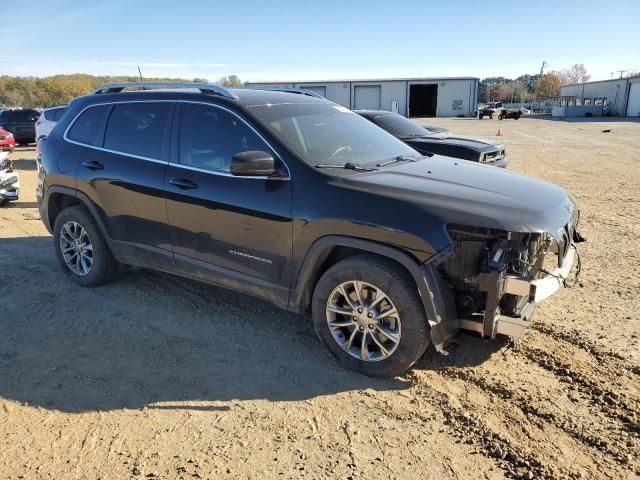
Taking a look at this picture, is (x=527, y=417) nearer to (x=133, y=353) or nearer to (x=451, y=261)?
(x=451, y=261)

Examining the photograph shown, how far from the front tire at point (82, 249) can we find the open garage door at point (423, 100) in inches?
2407

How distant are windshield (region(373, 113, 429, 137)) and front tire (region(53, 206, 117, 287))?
6.65 meters

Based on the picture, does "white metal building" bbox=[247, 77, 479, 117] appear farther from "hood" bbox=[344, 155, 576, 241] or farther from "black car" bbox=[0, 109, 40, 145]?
"hood" bbox=[344, 155, 576, 241]

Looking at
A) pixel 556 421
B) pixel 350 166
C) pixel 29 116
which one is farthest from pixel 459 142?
pixel 29 116

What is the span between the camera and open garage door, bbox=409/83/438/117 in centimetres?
6281

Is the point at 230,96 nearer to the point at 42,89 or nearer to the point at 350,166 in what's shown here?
the point at 350,166

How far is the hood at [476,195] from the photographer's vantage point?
10.4 ft

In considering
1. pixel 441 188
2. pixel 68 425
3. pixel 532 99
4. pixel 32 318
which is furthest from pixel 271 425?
pixel 532 99

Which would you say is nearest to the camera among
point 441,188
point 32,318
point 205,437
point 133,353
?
point 205,437

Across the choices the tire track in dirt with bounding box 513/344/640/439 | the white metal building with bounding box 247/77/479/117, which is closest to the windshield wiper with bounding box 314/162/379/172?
the tire track in dirt with bounding box 513/344/640/439

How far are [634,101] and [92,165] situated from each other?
206 feet

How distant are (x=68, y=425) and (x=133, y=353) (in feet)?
2.87

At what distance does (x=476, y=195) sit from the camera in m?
3.45

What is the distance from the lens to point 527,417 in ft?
10.2
